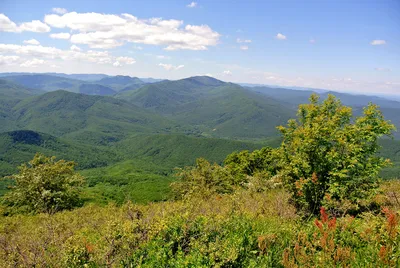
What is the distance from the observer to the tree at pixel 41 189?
2381 centimetres

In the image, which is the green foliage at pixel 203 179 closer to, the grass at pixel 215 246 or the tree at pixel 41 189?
the tree at pixel 41 189

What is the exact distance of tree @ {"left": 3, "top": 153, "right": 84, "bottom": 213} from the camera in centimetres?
2381

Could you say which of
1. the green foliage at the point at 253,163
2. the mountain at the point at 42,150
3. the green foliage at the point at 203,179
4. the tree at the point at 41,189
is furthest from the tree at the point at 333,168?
the mountain at the point at 42,150

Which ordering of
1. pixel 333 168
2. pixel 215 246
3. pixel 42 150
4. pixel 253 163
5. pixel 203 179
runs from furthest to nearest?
1. pixel 42 150
2. pixel 253 163
3. pixel 203 179
4. pixel 333 168
5. pixel 215 246

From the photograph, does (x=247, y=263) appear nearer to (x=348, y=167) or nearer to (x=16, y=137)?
(x=348, y=167)

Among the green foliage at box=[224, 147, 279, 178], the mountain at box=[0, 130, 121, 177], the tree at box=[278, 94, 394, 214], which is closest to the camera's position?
the tree at box=[278, 94, 394, 214]

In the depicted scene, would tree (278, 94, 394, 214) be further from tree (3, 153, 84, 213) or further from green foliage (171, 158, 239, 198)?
tree (3, 153, 84, 213)

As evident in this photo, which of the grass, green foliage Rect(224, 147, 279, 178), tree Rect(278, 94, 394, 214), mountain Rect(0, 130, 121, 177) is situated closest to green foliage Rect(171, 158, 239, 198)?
green foliage Rect(224, 147, 279, 178)

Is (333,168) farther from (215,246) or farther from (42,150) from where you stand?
(42,150)

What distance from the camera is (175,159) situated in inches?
7382

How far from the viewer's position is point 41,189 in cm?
2459

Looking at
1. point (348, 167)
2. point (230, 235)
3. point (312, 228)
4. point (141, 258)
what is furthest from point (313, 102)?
point (141, 258)

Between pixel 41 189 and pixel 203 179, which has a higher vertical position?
pixel 203 179

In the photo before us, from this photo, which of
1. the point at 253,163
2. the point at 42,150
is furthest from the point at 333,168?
the point at 42,150
